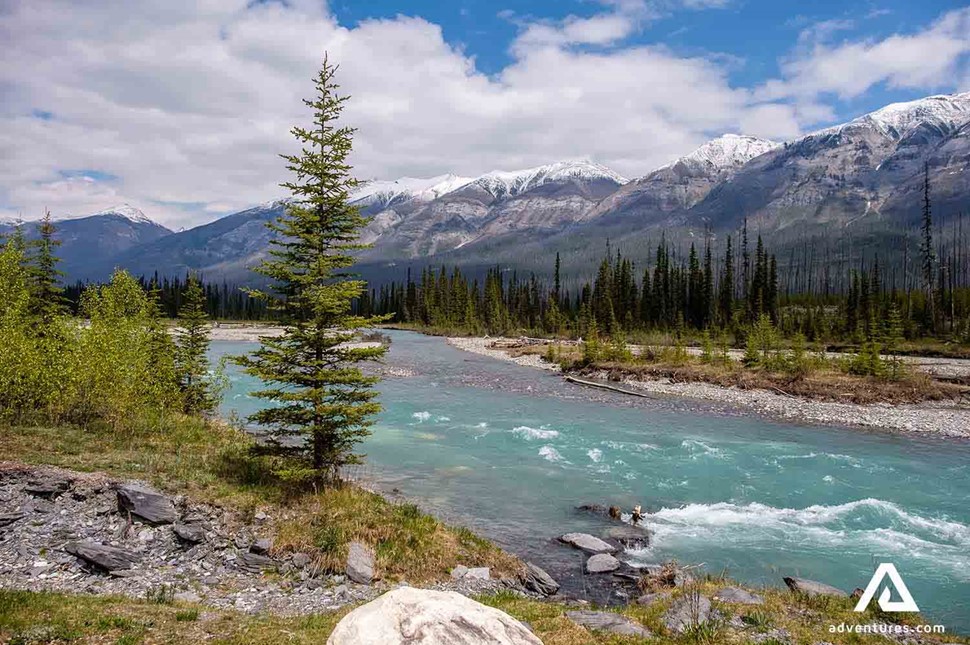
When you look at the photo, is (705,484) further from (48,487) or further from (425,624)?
(48,487)

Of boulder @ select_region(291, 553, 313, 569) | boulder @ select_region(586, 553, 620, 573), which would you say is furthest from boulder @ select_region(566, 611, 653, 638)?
boulder @ select_region(291, 553, 313, 569)

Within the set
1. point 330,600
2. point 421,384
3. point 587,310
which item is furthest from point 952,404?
point 587,310

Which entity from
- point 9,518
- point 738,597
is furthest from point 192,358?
point 738,597

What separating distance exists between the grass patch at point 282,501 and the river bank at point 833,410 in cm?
2729

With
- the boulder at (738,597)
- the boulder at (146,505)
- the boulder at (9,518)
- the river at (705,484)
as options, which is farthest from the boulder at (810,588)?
the boulder at (9,518)

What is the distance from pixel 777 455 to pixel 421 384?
2723 centimetres

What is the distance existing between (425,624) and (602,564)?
9.36 m

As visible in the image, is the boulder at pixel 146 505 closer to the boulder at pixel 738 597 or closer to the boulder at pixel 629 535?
the boulder at pixel 629 535

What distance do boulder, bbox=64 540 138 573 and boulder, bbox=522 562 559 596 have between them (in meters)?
8.62

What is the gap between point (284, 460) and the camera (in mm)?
16422

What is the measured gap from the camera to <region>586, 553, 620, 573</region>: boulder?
13.6 meters

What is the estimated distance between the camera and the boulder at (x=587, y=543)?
1478 cm

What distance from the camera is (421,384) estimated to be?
44750 millimetres

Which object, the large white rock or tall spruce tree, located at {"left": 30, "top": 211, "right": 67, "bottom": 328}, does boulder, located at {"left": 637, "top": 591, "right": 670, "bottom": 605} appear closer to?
the large white rock
